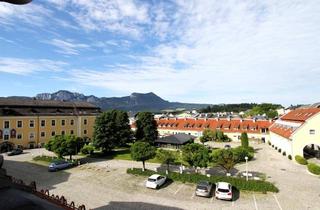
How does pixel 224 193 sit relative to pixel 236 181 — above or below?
below

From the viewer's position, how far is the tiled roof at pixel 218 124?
7238 centimetres

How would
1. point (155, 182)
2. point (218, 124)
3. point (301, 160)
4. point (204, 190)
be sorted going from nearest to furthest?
point (204, 190) → point (155, 182) → point (301, 160) → point (218, 124)

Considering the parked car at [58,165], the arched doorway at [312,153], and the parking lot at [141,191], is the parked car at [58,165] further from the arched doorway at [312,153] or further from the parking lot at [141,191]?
the arched doorway at [312,153]

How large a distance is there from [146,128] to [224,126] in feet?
84.3

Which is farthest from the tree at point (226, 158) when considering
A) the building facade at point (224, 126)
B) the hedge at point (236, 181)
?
the building facade at point (224, 126)

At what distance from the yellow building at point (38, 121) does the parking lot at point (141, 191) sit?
878 inches

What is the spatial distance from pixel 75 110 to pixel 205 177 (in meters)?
54.1

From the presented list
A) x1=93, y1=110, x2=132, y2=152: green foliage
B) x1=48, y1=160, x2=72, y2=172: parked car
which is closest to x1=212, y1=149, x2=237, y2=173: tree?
x1=48, y1=160, x2=72, y2=172: parked car

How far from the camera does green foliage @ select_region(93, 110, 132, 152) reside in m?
52.5

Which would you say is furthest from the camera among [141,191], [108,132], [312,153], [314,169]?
[108,132]

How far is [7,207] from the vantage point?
4898 mm

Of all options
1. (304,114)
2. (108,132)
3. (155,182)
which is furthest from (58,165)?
(304,114)

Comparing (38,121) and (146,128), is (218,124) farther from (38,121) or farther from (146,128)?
(38,121)

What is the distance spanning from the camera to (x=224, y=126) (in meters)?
74.9
